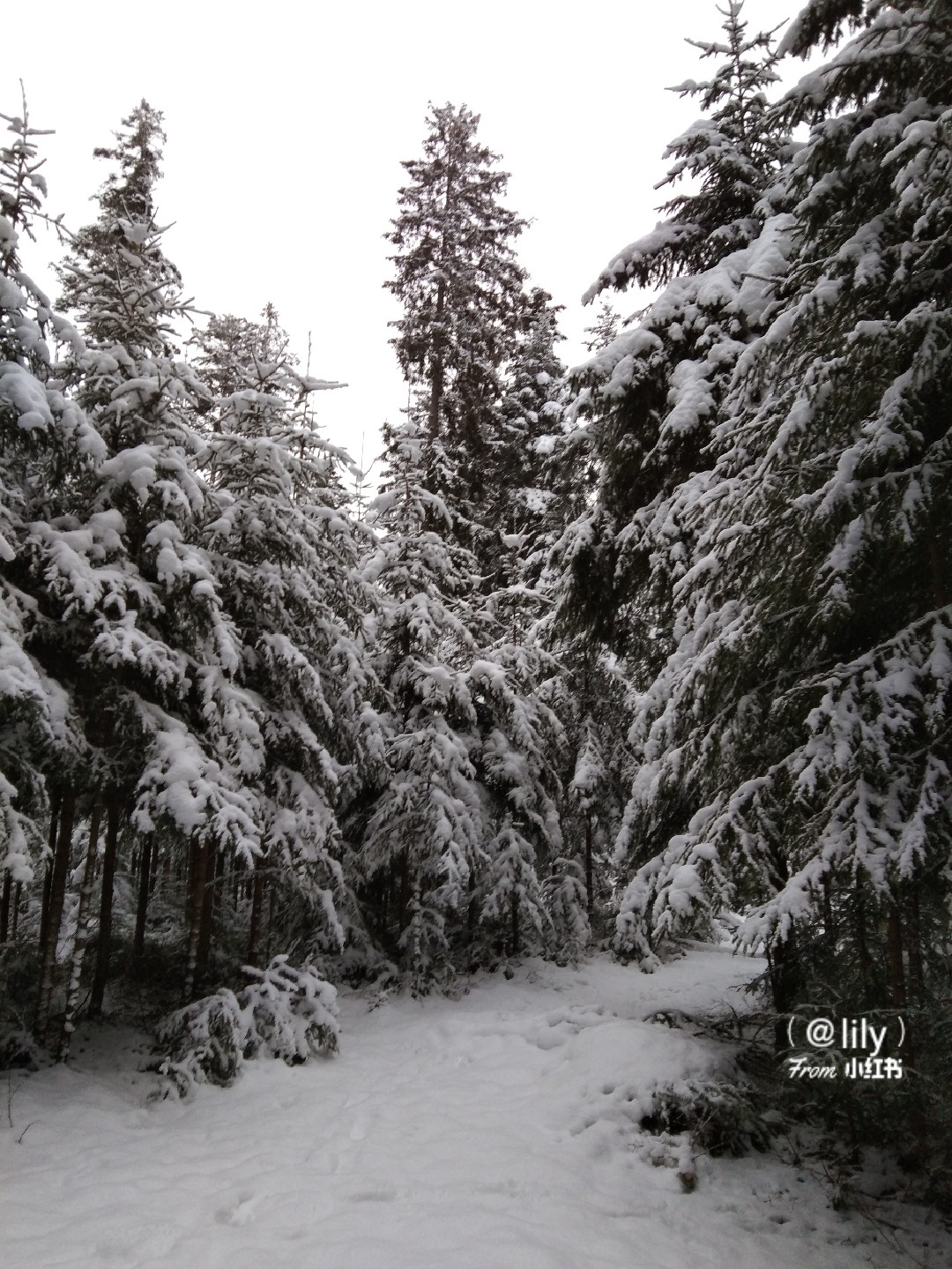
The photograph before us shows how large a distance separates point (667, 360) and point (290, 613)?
5.89 metres

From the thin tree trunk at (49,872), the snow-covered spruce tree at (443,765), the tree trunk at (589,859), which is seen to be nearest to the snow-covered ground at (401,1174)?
the thin tree trunk at (49,872)

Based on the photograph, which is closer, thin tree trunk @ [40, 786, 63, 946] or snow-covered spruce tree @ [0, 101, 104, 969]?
snow-covered spruce tree @ [0, 101, 104, 969]

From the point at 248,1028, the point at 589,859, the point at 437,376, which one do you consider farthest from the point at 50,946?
the point at 437,376

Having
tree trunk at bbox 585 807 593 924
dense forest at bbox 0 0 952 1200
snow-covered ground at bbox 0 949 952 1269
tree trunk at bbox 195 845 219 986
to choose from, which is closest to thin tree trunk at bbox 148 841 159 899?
dense forest at bbox 0 0 952 1200

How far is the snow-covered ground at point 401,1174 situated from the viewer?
15.0 ft

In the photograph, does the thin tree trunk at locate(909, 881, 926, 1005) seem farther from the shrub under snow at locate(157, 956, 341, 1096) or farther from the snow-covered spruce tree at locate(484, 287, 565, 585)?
the snow-covered spruce tree at locate(484, 287, 565, 585)

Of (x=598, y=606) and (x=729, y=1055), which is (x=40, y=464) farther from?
(x=729, y=1055)

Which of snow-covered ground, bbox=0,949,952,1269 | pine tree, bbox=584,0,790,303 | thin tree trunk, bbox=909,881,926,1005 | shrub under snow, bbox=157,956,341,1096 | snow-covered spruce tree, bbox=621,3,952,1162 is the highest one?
pine tree, bbox=584,0,790,303

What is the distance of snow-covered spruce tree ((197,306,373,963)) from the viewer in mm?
8945

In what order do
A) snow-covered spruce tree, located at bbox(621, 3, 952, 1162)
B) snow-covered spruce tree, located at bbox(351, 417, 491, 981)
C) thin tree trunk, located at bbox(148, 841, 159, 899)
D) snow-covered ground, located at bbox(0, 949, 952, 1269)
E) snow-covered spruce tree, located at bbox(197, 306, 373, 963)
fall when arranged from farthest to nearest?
thin tree trunk, located at bbox(148, 841, 159, 899) → snow-covered spruce tree, located at bbox(351, 417, 491, 981) → snow-covered spruce tree, located at bbox(197, 306, 373, 963) → snow-covered spruce tree, located at bbox(621, 3, 952, 1162) → snow-covered ground, located at bbox(0, 949, 952, 1269)

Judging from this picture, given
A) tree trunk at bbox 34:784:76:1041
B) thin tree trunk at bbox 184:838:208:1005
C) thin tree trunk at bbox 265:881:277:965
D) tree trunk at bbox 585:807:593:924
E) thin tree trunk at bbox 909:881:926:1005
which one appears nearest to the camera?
thin tree trunk at bbox 909:881:926:1005

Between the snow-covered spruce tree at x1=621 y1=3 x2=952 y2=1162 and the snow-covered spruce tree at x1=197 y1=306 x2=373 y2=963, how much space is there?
4688mm

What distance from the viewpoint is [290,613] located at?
31.8ft

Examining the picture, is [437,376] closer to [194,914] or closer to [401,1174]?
[194,914]
